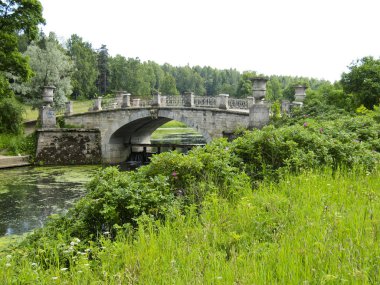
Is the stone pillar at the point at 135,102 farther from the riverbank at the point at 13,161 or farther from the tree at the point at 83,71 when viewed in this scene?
the tree at the point at 83,71

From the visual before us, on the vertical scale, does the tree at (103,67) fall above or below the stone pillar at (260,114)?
above

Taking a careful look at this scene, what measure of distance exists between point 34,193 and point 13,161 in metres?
7.29

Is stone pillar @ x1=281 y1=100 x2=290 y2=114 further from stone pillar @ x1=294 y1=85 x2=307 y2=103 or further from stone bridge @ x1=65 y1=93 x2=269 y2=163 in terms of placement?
stone bridge @ x1=65 y1=93 x2=269 y2=163

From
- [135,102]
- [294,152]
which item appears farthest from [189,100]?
[294,152]

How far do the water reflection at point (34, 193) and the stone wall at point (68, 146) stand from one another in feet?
5.12

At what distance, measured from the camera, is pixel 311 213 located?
3562 millimetres

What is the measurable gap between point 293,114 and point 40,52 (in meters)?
25.9

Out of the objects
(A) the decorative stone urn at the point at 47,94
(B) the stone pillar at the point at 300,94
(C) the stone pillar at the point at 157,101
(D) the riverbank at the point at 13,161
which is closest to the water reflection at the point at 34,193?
(D) the riverbank at the point at 13,161

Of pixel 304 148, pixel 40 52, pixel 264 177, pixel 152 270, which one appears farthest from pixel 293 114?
pixel 40 52

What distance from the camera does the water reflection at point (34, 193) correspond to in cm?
1031

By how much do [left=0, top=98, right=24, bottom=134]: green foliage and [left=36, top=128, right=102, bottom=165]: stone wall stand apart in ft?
6.43

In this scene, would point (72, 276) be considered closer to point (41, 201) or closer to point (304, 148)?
point (304, 148)

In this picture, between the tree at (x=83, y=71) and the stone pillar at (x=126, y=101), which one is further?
the tree at (x=83, y=71)

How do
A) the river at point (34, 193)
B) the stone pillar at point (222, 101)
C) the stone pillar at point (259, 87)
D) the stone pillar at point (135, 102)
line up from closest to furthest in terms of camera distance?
the river at point (34, 193) < the stone pillar at point (259, 87) < the stone pillar at point (222, 101) < the stone pillar at point (135, 102)
